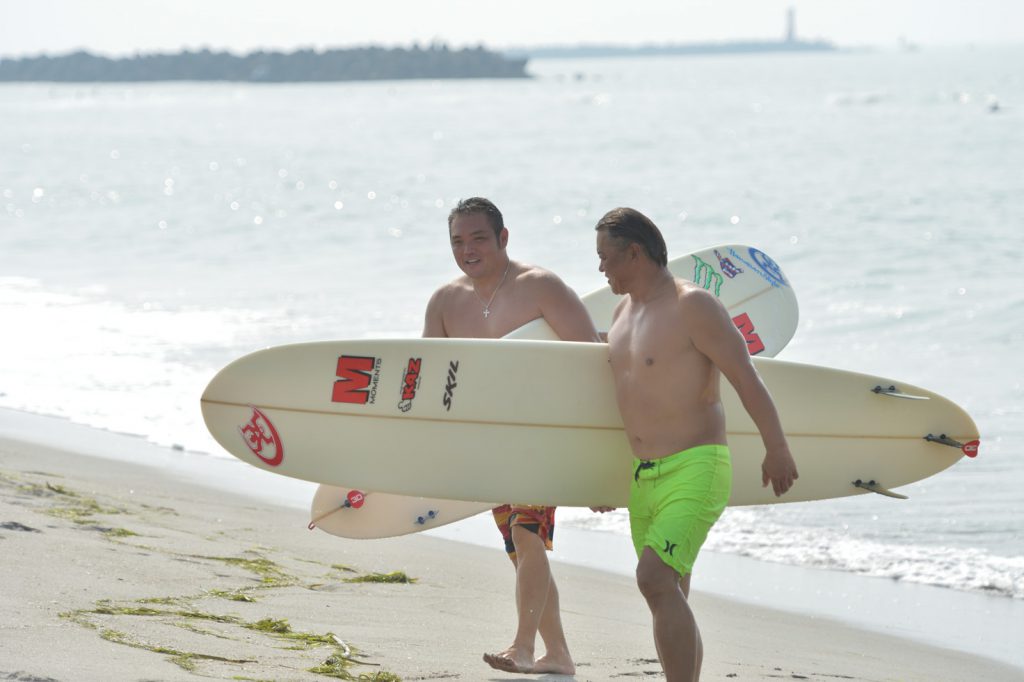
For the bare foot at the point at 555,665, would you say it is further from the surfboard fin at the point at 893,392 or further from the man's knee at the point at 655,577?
the surfboard fin at the point at 893,392

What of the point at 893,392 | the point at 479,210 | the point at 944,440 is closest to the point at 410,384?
the point at 479,210

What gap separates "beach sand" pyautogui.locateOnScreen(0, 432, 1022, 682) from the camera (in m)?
3.27

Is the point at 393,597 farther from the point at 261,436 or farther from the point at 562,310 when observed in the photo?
the point at 562,310

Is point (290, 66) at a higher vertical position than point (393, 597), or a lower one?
higher

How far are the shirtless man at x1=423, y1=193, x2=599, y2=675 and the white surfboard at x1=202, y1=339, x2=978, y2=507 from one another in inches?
3.7

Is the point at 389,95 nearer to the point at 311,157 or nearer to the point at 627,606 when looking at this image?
the point at 311,157

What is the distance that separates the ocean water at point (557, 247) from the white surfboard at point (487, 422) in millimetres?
1556

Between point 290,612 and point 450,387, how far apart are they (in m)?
0.86

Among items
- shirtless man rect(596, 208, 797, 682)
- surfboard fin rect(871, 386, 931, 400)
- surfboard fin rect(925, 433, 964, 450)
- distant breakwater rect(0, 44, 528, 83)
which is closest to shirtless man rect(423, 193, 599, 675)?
shirtless man rect(596, 208, 797, 682)

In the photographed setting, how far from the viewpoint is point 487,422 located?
3.84 metres

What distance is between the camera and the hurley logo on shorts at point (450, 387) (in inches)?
151

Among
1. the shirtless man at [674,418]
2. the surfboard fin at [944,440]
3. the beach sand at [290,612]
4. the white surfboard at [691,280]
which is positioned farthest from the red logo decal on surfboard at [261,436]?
the surfboard fin at [944,440]

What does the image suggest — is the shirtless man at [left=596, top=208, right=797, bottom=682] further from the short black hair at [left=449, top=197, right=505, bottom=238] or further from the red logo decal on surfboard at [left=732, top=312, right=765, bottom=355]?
the red logo decal on surfboard at [left=732, top=312, right=765, bottom=355]

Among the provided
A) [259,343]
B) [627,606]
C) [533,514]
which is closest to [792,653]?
[627,606]
